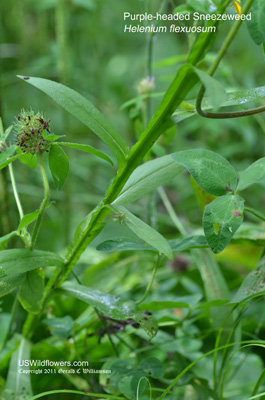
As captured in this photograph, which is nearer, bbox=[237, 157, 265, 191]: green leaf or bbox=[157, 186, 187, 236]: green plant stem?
bbox=[237, 157, 265, 191]: green leaf

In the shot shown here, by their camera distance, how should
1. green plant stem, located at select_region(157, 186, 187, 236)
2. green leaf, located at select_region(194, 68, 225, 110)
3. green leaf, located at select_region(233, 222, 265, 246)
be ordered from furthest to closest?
green plant stem, located at select_region(157, 186, 187, 236) → green leaf, located at select_region(233, 222, 265, 246) → green leaf, located at select_region(194, 68, 225, 110)

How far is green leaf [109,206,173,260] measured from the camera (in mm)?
345

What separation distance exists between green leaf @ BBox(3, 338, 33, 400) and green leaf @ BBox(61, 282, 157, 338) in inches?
3.9

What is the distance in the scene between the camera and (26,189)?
1.09 m

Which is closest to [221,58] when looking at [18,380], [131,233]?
[18,380]

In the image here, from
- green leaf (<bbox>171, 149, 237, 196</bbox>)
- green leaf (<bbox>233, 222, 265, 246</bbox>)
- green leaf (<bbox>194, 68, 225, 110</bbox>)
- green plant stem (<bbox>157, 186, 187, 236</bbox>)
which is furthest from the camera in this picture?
green plant stem (<bbox>157, 186, 187, 236</bbox>)

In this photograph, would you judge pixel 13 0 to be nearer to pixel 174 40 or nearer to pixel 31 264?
pixel 174 40

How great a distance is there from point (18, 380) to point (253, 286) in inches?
10.0

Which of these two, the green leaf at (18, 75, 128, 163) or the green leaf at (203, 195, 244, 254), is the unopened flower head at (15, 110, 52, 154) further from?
the green leaf at (203, 195, 244, 254)

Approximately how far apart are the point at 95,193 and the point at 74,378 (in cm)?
77

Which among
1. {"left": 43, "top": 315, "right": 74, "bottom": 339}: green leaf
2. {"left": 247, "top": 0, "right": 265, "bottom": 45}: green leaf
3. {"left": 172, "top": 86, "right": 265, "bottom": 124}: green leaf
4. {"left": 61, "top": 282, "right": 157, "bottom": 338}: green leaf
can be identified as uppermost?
{"left": 247, "top": 0, "right": 265, "bottom": 45}: green leaf

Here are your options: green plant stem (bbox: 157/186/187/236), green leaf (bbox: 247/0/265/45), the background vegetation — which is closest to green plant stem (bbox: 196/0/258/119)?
green leaf (bbox: 247/0/265/45)

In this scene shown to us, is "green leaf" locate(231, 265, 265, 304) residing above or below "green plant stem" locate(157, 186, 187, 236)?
below

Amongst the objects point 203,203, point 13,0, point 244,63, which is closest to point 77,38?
point 13,0
